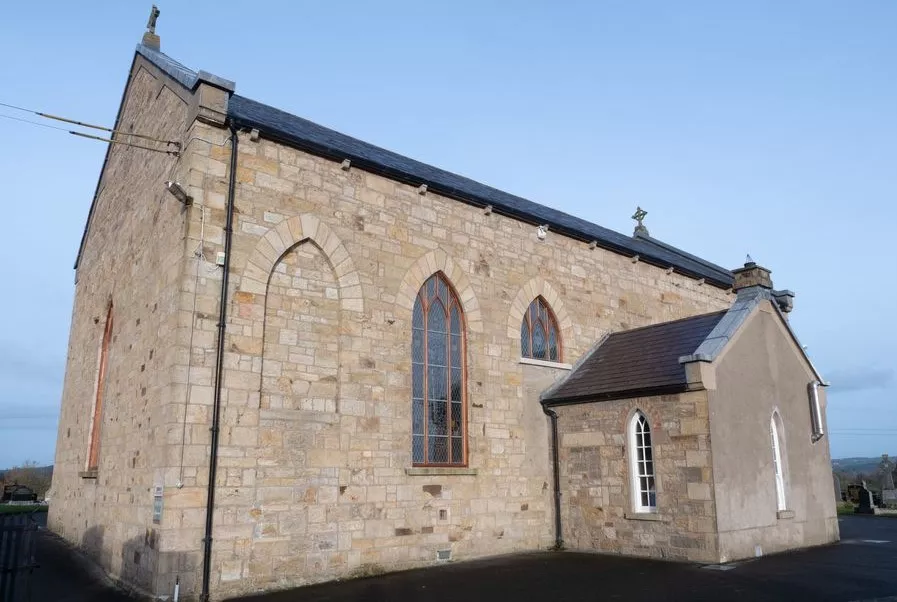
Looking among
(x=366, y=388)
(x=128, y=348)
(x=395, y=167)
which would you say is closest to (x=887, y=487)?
(x=366, y=388)

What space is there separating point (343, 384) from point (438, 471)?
264cm

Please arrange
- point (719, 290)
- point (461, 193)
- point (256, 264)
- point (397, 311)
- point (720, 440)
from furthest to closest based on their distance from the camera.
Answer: point (719, 290) → point (461, 193) → point (397, 311) → point (720, 440) → point (256, 264)

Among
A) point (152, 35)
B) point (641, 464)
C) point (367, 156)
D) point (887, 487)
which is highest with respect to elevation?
point (152, 35)

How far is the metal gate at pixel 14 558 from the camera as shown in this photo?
23.6 feet

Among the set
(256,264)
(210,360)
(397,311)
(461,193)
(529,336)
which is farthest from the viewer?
(529,336)

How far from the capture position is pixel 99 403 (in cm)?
1527

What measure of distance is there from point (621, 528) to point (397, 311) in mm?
6384

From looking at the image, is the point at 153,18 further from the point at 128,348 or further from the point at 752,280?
the point at 752,280

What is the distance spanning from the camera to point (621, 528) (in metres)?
13.2

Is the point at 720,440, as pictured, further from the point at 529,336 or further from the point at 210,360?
the point at 210,360

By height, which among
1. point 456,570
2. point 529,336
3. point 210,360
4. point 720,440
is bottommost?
point 456,570

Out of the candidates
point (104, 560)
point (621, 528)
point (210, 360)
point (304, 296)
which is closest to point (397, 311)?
point (304, 296)

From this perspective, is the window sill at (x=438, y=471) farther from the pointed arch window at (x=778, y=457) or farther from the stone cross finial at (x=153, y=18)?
the stone cross finial at (x=153, y=18)

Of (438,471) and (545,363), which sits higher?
(545,363)
